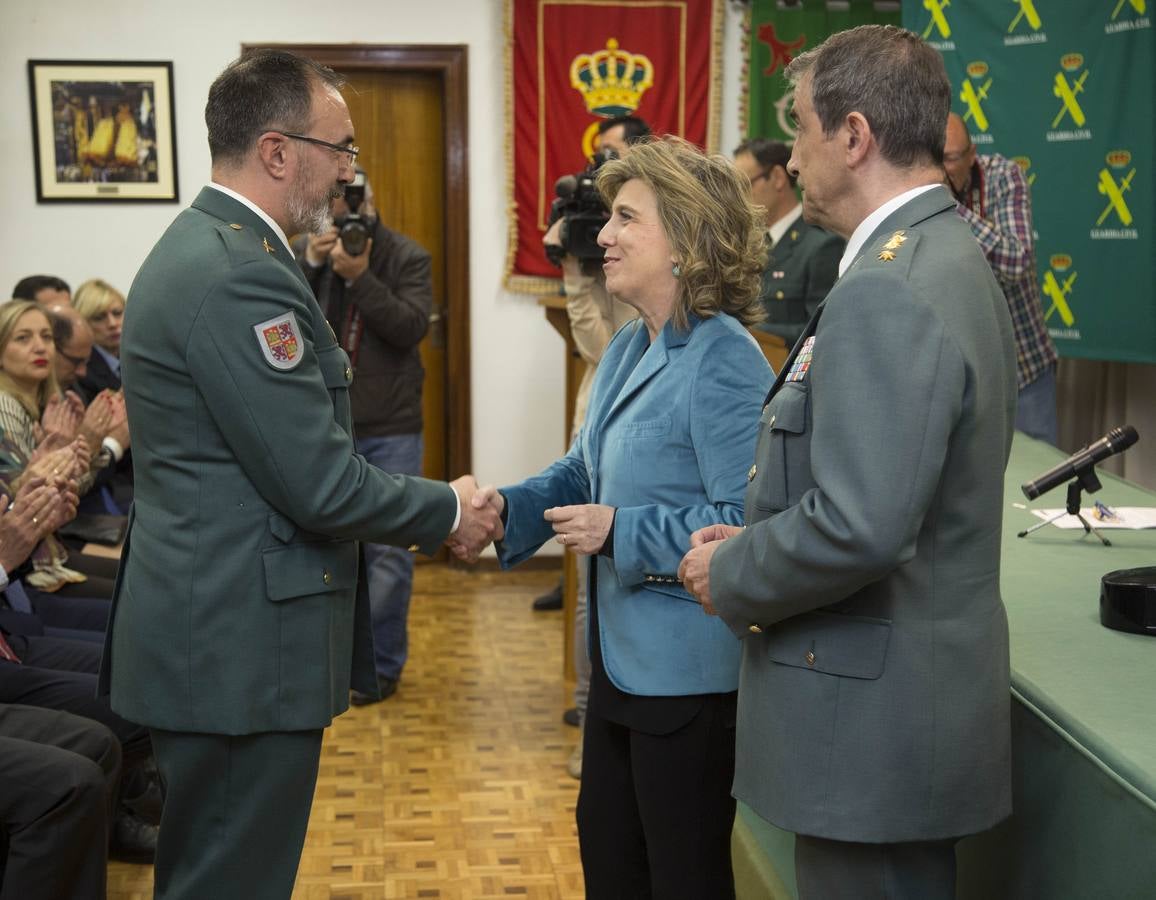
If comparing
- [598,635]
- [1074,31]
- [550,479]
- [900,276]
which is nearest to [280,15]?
[1074,31]

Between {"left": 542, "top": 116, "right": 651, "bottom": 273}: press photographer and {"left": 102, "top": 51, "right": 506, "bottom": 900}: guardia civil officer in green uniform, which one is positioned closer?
{"left": 102, "top": 51, "right": 506, "bottom": 900}: guardia civil officer in green uniform

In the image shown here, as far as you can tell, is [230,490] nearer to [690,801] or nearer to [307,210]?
Result: [307,210]

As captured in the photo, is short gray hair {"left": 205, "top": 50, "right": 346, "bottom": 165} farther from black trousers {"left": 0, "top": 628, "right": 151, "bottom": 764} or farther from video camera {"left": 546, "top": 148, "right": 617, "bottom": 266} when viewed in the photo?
video camera {"left": 546, "top": 148, "right": 617, "bottom": 266}

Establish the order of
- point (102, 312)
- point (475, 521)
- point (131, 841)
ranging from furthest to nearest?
1. point (102, 312)
2. point (131, 841)
3. point (475, 521)

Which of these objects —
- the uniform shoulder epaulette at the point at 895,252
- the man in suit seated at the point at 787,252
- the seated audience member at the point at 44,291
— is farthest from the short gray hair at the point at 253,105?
the seated audience member at the point at 44,291

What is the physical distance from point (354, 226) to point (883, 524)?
2.99 meters

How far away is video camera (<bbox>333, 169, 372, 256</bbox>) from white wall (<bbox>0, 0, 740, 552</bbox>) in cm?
175

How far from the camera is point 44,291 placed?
450cm

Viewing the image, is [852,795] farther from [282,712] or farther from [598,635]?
[282,712]

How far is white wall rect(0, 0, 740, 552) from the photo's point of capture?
5555 millimetres

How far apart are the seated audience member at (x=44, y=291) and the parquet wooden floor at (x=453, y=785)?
175 cm

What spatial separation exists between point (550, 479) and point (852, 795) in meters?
0.97

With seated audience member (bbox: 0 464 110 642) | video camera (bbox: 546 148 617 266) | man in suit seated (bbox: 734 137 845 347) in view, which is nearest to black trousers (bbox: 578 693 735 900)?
seated audience member (bbox: 0 464 110 642)

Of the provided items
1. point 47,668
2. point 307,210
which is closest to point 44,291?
point 47,668
